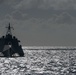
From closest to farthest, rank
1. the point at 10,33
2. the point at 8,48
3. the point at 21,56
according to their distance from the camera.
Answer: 1. the point at 8,48
2. the point at 21,56
3. the point at 10,33

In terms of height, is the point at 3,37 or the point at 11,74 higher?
the point at 3,37

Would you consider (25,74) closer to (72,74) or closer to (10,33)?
(72,74)

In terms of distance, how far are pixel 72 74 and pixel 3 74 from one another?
17.9m

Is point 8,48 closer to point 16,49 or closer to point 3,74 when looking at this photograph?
point 16,49

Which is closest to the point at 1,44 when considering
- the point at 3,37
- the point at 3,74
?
the point at 3,37

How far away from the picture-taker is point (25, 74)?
79.8m

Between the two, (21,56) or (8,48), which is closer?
(8,48)

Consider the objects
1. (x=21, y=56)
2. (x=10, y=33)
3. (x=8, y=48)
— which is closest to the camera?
(x=8, y=48)

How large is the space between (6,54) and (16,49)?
901cm

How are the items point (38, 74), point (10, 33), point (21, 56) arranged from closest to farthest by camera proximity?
point (38, 74) → point (21, 56) → point (10, 33)

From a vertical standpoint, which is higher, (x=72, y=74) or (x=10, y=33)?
(x=10, y=33)

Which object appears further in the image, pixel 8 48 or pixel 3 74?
pixel 8 48

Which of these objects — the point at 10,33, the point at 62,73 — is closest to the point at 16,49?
the point at 10,33

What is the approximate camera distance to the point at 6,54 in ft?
563
